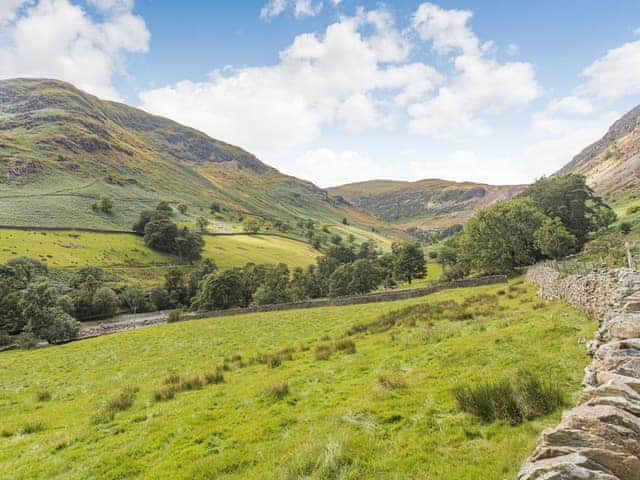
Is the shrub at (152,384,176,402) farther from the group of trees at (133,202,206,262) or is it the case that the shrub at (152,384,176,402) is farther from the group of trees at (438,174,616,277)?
the group of trees at (133,202,206,262)

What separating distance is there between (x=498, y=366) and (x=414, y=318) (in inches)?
501

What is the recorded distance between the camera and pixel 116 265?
345ft

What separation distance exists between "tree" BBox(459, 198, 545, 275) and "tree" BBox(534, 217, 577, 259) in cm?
135

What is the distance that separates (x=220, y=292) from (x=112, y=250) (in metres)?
57.0

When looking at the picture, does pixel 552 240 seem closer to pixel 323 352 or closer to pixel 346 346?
pixel 346 346

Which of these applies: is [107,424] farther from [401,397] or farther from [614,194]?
[614,194]

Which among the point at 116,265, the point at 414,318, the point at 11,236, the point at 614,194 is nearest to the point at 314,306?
the point at 414,318

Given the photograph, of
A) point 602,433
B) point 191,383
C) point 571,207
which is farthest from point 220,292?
point 602,433

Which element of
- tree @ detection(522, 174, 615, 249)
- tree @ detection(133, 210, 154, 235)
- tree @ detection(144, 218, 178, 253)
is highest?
tree @ detection(133, 210, 154, 235)

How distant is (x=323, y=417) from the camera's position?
385 inches

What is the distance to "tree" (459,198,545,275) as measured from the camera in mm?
55000

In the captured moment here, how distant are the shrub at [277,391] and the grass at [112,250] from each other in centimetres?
10188

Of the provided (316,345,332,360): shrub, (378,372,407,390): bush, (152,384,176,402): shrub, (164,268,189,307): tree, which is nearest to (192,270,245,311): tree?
(164,268,189,307): tree

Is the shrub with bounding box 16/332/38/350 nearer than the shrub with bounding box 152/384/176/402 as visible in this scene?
No
